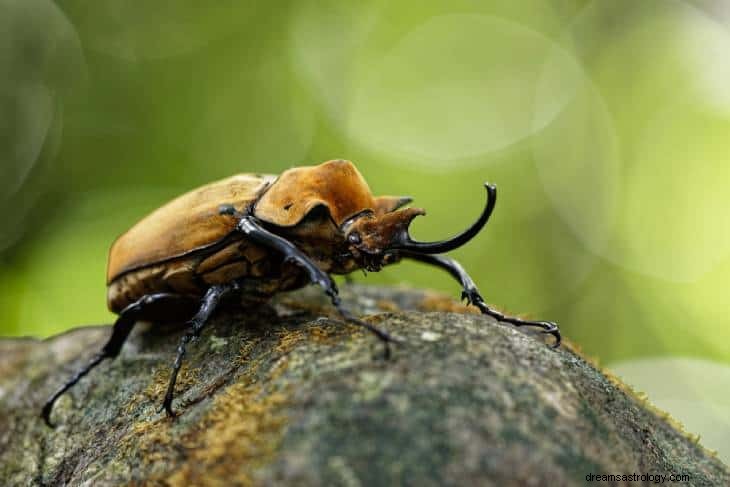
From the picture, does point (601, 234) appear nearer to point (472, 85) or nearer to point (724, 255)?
point (724, 255)

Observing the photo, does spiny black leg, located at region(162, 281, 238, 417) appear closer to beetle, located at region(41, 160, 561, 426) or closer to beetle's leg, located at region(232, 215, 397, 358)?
beetle, located at region(41, 160, 561, 426)

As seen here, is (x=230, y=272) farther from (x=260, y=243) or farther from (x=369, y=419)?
(x=369, y=419)

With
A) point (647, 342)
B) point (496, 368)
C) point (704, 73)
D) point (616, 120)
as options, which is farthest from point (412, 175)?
point (496, 368)

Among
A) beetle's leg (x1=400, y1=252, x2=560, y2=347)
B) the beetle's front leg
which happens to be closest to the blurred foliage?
beetle's leg (x1=400, y1=252, x2=560, y2=347)

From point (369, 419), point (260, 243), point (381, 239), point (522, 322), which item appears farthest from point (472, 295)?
point (369, 419)

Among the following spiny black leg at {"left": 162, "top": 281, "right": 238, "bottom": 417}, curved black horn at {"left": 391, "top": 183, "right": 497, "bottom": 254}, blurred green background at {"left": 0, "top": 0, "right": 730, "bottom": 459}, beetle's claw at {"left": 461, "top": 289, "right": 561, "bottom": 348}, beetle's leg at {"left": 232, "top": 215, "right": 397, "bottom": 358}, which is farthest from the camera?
blurred green background at {"left": 0, "top": 0, "right": 730, "bottom": 459}

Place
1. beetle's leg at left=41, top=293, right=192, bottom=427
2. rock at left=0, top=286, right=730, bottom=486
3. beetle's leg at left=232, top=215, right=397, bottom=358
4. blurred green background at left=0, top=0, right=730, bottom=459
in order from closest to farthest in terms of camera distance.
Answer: rock at left=0, top=286, right=730, bottom=486
beetle's leg at left=232, top=215, right=397, bottom=358
beetle's leg at left=41, top=293, right=192, bottom=427
blurred green background at left=0, top=0, right=730, bottom=459

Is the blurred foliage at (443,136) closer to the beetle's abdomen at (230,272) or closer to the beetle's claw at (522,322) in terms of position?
the beetle's abdomen at (230,272)
